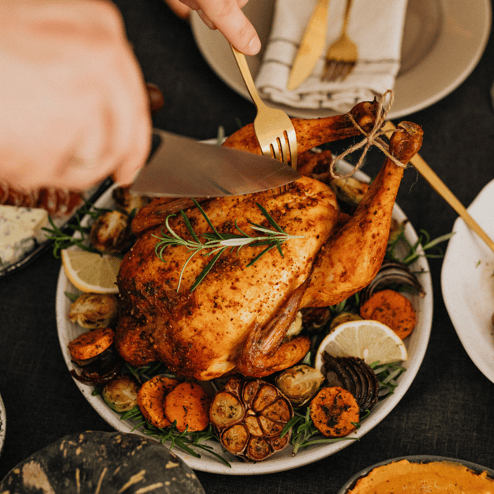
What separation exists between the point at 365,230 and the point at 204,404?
2.29 feet

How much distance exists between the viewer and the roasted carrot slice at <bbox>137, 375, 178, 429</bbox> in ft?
4.17

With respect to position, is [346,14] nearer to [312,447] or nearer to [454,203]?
[454,203]

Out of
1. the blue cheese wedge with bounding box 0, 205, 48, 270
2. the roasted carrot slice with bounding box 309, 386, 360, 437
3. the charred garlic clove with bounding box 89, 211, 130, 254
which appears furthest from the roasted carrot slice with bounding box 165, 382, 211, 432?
the blue cheese wedge with bounding box 0, 205, 48, 270

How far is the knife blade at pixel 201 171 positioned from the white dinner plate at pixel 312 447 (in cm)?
48

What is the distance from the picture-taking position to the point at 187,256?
1220 mm

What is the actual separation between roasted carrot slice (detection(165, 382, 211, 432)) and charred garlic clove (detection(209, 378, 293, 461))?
62 millimetres

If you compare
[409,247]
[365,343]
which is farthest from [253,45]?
[365,343]

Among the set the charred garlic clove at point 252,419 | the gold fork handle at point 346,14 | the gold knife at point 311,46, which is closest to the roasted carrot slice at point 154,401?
the charred garlic clove at point 252,419

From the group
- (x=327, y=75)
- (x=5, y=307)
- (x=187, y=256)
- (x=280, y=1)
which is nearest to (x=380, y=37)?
(x=327, y=75)

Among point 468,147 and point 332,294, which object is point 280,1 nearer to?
point 468,147

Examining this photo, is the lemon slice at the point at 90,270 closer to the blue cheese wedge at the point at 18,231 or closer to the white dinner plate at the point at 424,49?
the blue cheese wedge at the point at 18,231

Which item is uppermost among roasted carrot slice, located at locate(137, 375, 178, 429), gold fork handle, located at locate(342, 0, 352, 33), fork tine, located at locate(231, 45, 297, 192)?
gold fork handle, located at locate(342, 0, 352, 33)

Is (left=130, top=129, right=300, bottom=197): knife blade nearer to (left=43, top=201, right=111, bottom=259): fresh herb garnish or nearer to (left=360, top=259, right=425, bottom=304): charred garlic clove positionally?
(left=360, top=259, right=425, bottom=304): charred garlic clove

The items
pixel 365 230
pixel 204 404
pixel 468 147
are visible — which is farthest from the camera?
pixel 468 147
